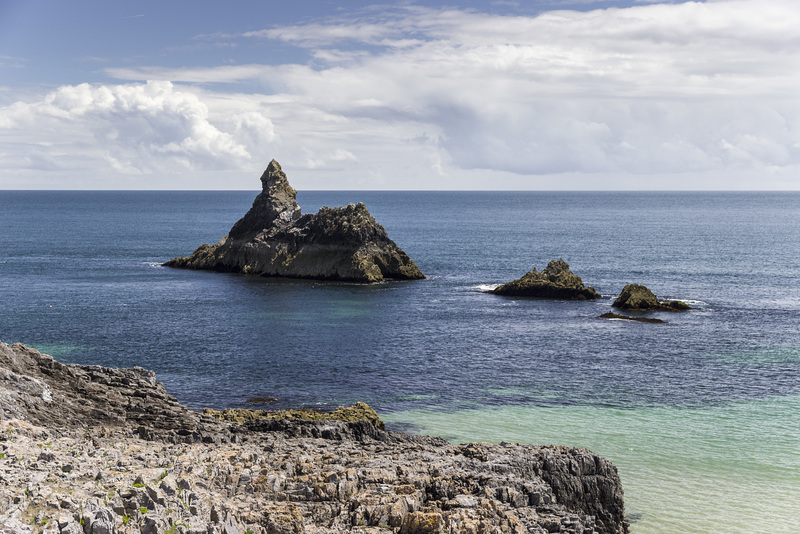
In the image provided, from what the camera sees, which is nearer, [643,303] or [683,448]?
[683,448]

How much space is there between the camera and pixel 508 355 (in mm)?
60531

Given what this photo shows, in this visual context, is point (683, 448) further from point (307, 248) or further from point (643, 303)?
point (307, 248)

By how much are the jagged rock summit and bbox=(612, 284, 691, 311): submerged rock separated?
34.4m

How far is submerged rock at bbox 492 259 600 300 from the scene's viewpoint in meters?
89.5

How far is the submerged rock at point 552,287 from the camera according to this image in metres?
89.5

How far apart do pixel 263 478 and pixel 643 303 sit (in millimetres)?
66279

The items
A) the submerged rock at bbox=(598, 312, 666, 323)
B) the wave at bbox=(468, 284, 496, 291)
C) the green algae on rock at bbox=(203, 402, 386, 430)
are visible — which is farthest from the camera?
the wave at bbox=(468, 284, 496, 291)

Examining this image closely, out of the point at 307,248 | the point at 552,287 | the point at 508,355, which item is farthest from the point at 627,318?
the point at 307,248

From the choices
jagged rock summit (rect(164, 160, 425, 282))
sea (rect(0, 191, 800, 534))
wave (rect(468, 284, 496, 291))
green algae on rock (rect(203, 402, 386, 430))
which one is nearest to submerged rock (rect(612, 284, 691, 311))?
sea (rect(0, 191, 800, 534))

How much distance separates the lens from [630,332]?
228 feet

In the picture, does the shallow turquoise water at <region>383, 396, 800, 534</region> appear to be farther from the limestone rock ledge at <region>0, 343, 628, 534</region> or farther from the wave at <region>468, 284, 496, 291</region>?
the wave at <region>468, 284, 496, 291</region>

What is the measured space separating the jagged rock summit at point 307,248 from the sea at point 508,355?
13.4 ft

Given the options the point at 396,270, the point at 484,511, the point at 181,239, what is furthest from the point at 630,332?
the point at 181,239

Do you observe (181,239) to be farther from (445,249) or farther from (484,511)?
(484,511)
